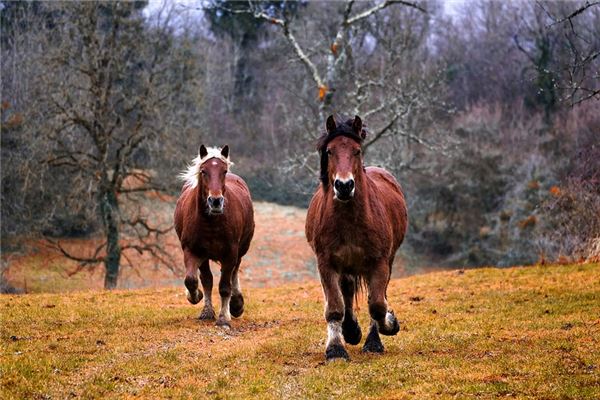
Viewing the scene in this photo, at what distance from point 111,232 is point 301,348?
17.7 meters

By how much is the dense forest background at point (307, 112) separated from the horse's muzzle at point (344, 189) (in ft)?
16.8

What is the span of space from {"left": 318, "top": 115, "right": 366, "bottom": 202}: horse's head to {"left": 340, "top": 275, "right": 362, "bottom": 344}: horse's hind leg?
152 centimetres

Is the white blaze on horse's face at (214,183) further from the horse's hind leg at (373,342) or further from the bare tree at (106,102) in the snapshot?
the bare tree at (106,102)

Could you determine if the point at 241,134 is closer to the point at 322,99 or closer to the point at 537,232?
the point at 537,232

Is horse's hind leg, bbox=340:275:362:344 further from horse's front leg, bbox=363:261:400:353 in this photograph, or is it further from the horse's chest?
the horse's chest

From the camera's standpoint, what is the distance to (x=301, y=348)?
10008 mm

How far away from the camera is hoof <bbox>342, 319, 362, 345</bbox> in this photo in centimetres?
977

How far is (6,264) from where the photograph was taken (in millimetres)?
25891

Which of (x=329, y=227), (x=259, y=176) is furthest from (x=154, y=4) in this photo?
(x=259, y=176)

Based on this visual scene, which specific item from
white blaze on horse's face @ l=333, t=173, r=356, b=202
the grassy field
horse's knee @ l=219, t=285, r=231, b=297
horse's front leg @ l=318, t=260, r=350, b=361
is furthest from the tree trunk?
white blaze on horse's face @ l=333, t=173, r=356, b=202

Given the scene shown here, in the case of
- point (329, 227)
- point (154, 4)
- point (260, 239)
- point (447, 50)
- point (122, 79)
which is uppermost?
point (447, 50)

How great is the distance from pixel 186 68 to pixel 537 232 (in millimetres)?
18307

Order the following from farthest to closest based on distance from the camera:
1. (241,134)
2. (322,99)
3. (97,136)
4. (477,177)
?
(241,134)
(477,177)
(97,136)
(322,99)

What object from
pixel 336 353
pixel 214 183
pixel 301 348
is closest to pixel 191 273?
pixel 214 183
